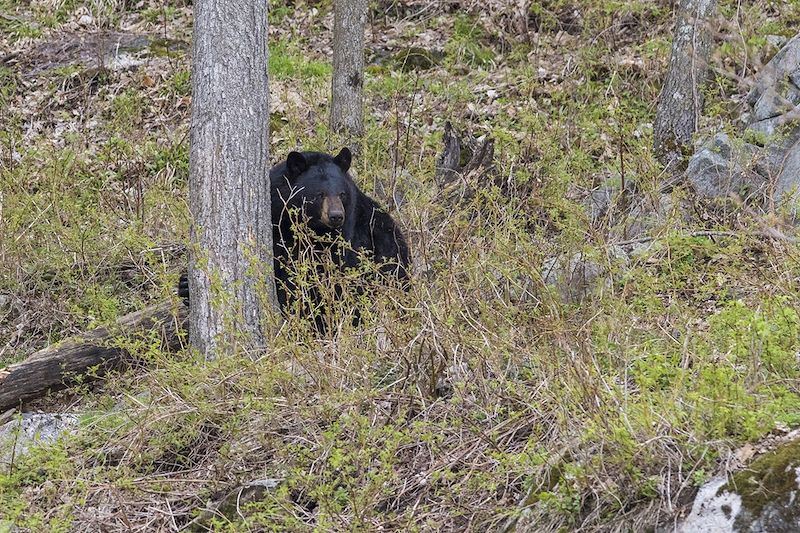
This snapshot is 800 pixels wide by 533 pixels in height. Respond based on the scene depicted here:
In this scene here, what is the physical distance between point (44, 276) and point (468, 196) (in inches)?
152

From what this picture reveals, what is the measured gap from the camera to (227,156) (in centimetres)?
625

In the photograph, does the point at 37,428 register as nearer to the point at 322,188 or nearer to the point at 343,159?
the point at 322,188

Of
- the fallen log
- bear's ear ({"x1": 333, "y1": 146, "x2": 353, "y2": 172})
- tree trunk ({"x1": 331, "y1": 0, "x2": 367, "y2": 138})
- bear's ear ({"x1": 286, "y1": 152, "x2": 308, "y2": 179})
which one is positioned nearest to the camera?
the fallen log

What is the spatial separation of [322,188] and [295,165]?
32 cm

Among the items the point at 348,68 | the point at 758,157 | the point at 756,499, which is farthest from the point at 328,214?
the point at 756,499

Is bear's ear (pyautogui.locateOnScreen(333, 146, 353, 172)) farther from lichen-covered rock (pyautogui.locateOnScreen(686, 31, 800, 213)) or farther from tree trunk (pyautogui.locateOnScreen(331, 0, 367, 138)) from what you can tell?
lichen-covered rock (pyautogui.locateOnScreen(686, 31, 800, 213))

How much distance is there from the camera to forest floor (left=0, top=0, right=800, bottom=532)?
12.5 feet

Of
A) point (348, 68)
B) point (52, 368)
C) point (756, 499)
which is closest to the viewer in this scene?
point (756, 499)

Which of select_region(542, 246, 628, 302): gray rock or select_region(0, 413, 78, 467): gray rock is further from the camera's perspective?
select_region(542, 246, 628, 302): gray rock

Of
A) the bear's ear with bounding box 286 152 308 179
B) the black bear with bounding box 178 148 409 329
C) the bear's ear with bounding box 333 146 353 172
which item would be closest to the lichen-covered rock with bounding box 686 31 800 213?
the black bear with bounding box 178 148 409 329

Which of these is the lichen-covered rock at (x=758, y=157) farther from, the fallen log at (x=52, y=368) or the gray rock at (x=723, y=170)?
the fallen log at (x=52, y=368)

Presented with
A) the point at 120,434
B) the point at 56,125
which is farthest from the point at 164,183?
the point at 120,434

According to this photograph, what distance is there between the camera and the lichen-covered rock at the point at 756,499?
3152 millimetres

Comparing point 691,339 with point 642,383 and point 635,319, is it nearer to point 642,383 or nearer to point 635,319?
point 635,319
